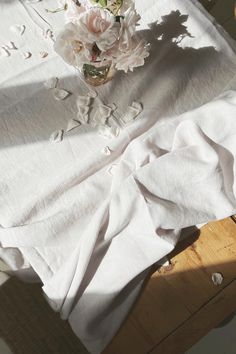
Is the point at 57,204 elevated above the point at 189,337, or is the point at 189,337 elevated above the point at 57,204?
the point at 57,204

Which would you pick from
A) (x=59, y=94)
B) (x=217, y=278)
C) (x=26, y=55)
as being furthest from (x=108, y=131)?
(x=217, y=278)

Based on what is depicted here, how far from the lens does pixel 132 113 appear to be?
1.05m

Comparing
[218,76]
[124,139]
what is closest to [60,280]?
[124,139]

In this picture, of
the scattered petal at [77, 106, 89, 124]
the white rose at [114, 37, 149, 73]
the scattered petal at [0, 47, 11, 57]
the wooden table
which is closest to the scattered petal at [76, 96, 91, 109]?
the scattered petal at [77, 106, 89, 124]

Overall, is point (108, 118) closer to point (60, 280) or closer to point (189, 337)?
point (60, 280)

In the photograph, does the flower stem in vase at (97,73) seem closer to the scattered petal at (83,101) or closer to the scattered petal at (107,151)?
the scattered petal at (83,101)

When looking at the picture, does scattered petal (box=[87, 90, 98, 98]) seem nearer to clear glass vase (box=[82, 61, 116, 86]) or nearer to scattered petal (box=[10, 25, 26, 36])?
clear glass vase (box=[82, 61, 116, 86])

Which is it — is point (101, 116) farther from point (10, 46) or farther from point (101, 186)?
point (10, 46)

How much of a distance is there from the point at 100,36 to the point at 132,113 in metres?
Result: 0.21

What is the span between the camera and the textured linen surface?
0.93m

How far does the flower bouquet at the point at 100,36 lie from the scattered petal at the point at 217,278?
0.50 metres

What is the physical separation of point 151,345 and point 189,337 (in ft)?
0.28

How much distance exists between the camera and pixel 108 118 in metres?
1.04

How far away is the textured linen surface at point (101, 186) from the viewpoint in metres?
0.93
